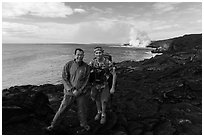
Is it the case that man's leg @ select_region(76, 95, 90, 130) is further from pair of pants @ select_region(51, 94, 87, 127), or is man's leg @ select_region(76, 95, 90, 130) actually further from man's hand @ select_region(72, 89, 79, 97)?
man's hand @ select_region(72, 89, 79, 97)

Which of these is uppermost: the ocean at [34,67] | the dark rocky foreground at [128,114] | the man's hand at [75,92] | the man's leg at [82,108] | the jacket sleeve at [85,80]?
the jacket sleeve at [85,80]

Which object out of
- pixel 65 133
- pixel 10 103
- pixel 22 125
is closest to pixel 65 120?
pixel 65 133

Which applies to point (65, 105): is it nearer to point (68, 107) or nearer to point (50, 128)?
point (68, 107)

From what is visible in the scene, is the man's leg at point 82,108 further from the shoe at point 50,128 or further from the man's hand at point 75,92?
the shoe at point 50,128

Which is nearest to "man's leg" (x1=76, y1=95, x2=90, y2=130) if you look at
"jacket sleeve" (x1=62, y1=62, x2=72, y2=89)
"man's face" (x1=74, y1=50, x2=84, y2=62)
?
"jacket sleeve" (x1=62, y1=62, x2=72, y2=89)

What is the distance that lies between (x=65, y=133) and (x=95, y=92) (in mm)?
1842

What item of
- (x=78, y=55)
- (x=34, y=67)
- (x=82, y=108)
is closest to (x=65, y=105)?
(x=82, y=108)

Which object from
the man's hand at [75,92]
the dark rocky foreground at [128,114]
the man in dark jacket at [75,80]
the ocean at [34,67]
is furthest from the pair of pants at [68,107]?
the ocean at [34,67]

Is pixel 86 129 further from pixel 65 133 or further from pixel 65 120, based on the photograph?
pixel 65 120

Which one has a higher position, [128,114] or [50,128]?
[50,128]

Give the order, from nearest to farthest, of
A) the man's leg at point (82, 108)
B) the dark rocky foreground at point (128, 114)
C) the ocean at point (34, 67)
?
the man's leg at point (82, 108) < the dark rocky foreground at point (128, 114) < the ocean at point (34, 67)

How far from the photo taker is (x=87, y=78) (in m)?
6.98

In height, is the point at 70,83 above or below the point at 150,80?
above

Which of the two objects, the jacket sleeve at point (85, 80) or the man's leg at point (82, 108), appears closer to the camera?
the jacket sleeve at point (85, 80)
